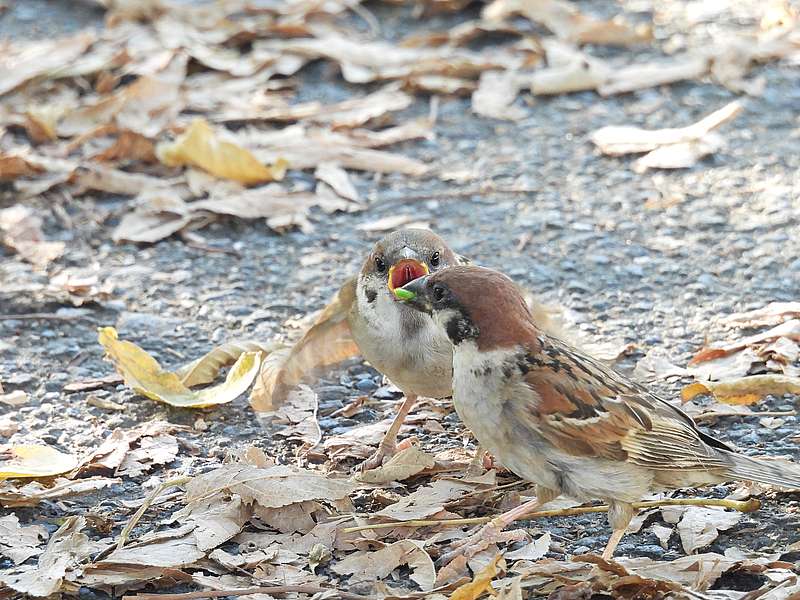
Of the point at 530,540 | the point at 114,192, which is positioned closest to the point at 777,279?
the point at 530,540

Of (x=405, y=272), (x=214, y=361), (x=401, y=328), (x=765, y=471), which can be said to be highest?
(x=405, y=272)

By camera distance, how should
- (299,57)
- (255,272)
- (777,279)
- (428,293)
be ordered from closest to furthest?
(428,293) < (777,279) < (255,272) < (299,57)

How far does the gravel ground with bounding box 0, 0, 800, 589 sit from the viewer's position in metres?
4.64

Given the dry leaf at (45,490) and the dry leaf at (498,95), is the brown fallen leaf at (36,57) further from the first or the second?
the dry leaf at (45,490)

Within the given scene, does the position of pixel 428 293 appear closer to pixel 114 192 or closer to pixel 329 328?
pixel 329 328

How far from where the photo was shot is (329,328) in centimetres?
485

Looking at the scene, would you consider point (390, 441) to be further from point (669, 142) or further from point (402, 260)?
point (669, 142)

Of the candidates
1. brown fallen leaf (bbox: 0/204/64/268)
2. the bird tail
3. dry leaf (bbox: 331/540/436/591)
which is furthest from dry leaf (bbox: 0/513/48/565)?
brown fallen leaf (bbox: 0/204/64/268)

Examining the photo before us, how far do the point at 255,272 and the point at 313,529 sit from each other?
7.36 feet

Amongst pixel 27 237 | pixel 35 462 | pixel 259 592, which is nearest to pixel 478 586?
pixel 259 592

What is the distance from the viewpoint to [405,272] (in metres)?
4.28

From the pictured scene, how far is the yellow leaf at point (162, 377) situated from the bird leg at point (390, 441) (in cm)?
63

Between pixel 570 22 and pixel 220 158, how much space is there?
284 cm

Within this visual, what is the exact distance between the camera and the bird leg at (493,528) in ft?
11.9
